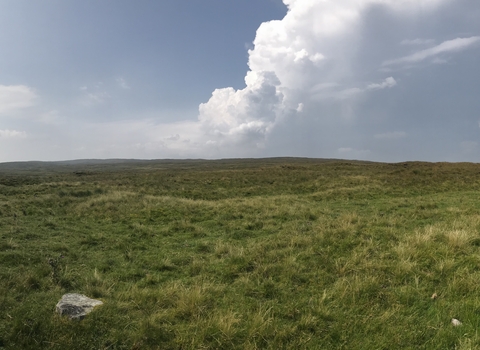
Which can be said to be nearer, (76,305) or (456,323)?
(456,323)

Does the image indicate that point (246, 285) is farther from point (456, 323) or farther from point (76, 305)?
point (456, 323)

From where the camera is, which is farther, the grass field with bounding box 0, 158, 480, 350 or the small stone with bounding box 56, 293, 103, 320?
the small stone with bounding box 56, 293, 103, 320

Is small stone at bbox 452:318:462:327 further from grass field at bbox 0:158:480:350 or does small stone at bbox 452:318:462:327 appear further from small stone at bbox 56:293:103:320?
small stone at bbox 56:293:103:320

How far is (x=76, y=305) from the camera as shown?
5129mm

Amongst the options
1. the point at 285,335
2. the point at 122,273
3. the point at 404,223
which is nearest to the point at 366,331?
the point at 285,335

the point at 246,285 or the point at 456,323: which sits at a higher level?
the point at 456,323

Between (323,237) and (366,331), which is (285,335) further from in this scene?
(323,237)

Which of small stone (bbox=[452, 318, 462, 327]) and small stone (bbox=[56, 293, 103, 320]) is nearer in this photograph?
small stone (bbox=[452, 318, 462, 327])

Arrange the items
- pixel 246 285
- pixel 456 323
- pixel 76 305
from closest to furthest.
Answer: pixel 456 323
pixel 76 305
pixel 246 285

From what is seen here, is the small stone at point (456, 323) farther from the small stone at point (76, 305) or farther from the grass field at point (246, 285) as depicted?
the small stone at point (76, 305)

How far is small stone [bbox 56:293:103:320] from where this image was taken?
4.92 metres

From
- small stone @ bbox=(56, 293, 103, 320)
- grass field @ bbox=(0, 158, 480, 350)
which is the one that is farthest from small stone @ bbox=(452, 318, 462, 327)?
small stone @ bbox=(56, 293, 103, 320)

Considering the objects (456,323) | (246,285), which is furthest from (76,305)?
(456,323)

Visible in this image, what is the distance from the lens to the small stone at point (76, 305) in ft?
16.1
